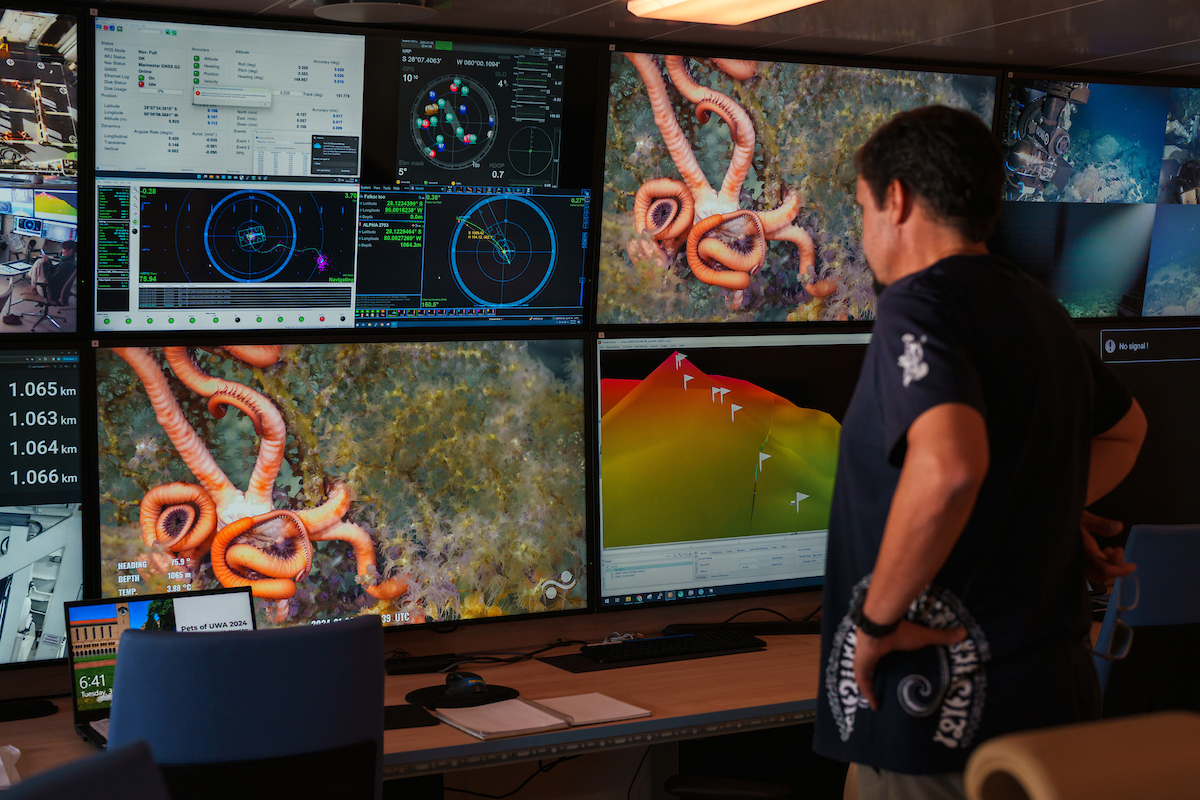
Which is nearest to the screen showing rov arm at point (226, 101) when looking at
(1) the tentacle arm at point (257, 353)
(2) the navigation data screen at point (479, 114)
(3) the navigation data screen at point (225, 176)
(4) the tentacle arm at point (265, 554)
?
(3) the navigation data screen at point (225, 176)

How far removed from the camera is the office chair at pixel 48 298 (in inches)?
96.7

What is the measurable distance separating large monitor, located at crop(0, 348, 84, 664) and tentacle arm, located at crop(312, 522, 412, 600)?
545 mm

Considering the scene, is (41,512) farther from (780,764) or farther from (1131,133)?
(1131,133)

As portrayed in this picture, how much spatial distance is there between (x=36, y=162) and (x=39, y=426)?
56cm

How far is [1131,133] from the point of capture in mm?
3541

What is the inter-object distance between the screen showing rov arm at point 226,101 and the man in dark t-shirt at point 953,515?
147 cm

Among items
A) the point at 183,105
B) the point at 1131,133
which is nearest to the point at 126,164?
the point at 183,105

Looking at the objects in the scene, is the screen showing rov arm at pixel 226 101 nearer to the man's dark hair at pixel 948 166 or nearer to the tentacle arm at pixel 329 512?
the tentacle arm at pixel 329 512

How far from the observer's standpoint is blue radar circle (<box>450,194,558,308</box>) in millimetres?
2844

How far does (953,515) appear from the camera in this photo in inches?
55.3

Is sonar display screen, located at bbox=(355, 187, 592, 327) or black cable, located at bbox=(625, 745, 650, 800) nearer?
sonar display screen, located at bbox=(355, 187, 592, 327)

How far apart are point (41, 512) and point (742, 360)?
178cm

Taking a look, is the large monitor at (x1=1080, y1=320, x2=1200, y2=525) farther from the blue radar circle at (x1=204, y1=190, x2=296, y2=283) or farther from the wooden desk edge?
the blue radar circle at (x1=204, y1=190, x2=296, y2=283)

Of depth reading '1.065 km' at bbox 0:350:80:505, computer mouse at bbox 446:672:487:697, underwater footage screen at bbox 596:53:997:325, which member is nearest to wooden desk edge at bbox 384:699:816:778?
computer mouse at bbox 446:672:487:697
